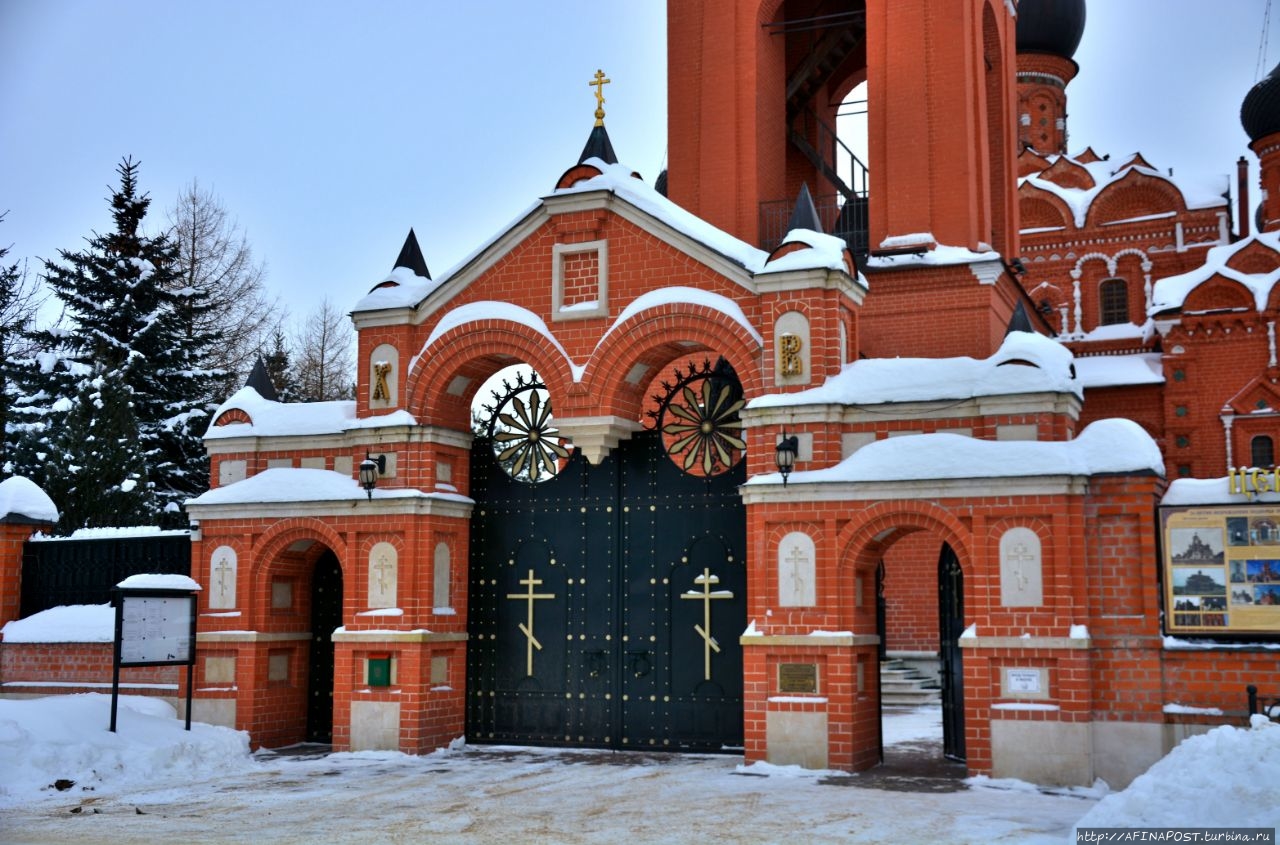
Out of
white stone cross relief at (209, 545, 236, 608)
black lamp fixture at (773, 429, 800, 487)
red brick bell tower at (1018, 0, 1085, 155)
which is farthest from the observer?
red brick bell tower at (1018, 0, 1085, 155)

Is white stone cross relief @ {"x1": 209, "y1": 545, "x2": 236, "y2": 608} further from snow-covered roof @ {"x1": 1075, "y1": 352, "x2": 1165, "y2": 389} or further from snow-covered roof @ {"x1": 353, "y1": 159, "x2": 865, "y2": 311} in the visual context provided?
snow-covered roof @ {"x1": 1075, "y1": 352, "x2": 1165, "y2": 389}

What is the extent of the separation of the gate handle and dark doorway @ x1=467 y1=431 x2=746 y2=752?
0.01 meters

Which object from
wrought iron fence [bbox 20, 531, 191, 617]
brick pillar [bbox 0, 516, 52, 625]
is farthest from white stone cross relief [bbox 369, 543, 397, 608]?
brick pillar [bbox 0, 516, 52, 625]

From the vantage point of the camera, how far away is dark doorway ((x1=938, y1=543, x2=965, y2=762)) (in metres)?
13.6

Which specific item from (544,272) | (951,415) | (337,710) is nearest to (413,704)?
(337,710)

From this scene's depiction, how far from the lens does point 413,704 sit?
582 inches

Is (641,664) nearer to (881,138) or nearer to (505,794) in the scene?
(505,794)

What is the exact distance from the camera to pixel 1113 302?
32594 mm

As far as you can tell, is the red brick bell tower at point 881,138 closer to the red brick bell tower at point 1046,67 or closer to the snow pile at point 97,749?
the snow pile at point 97,749

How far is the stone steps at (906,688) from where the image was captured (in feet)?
65.5

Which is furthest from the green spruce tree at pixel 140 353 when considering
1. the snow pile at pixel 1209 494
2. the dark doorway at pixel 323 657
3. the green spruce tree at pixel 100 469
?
the snow pile at pixel 1209 494

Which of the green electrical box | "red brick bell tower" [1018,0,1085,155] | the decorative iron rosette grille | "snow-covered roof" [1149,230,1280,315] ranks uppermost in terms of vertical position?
"red brick bell tower" [1018,0,1085,155]

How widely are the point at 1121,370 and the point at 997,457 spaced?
58.8ft

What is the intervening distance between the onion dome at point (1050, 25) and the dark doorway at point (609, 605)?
89.0 ft
